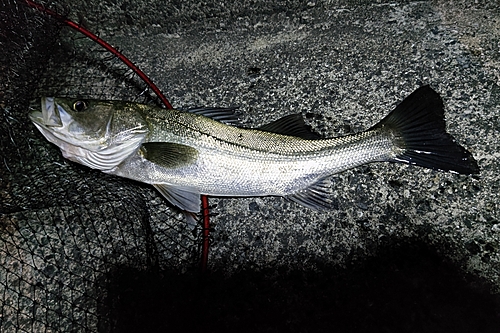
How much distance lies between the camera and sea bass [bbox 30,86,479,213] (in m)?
2.04

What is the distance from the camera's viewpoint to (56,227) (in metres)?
2.21

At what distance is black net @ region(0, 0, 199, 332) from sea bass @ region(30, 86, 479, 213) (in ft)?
1.00

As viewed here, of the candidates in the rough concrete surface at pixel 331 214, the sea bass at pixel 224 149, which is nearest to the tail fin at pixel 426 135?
the sea bass at pixel 224 149

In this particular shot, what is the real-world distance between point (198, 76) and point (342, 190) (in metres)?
1.47

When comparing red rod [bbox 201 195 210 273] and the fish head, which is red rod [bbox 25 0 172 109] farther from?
red rod [bbox 201 195 210 273]

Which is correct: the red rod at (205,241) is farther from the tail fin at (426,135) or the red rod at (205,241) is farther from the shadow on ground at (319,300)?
the tail fin at (426,135)

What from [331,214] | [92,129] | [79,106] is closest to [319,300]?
[331,214]

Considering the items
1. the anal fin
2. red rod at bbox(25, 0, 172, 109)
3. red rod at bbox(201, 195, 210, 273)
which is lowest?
red rod at bbox(201, 195, 210, 273)

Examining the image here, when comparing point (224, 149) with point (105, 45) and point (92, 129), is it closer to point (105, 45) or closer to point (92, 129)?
point (92, 129)

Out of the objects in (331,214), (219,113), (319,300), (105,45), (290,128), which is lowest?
(319,300)

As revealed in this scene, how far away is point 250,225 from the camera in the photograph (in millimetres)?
2314

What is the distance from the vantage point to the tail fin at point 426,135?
6.86 feet

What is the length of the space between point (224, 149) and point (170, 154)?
11.8 inches

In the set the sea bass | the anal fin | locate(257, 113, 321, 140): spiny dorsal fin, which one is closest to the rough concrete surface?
the anal fin
